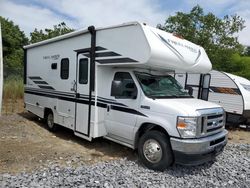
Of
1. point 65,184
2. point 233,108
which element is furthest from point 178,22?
point 65,184

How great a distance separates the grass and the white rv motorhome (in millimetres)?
6161

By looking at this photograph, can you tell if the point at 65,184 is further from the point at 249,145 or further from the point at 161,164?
the point at 249,145

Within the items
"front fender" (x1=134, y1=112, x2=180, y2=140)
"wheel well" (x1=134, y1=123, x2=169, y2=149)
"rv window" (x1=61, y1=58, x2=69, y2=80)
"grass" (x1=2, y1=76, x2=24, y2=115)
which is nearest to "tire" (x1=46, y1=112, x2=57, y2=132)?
"rv window" (x1=61, y1=58, x2=69, y2=80)

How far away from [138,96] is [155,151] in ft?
4.02

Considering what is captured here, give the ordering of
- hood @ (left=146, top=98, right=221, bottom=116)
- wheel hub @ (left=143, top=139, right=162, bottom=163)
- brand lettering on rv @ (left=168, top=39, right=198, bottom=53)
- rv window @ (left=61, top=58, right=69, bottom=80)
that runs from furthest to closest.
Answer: rv window @ (left=61, top=58, right=69, bottom=80), brand lettering on rv @ (left=168, top=39, right=198, bottom=53), wheel hub @ (left=143, top=139, right=162, bottom=163), hood @ (left=146, top=98, right=221, bottom=116)

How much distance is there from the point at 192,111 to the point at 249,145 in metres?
4.15

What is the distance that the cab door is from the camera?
604 cm

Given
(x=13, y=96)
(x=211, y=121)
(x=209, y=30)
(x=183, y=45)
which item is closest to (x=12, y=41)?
(x=13, y=96)

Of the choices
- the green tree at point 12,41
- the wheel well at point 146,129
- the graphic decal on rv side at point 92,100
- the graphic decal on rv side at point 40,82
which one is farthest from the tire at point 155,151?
the green tree at point 12,41

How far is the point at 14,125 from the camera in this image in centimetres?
941

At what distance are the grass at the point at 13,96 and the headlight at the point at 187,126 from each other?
9.71 metres

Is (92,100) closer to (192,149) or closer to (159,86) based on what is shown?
(159,86)

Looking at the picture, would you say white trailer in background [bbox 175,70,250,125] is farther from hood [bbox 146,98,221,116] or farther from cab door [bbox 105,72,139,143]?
cab door [bbox 105,72,139,143]

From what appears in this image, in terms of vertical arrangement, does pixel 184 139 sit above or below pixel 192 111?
below
